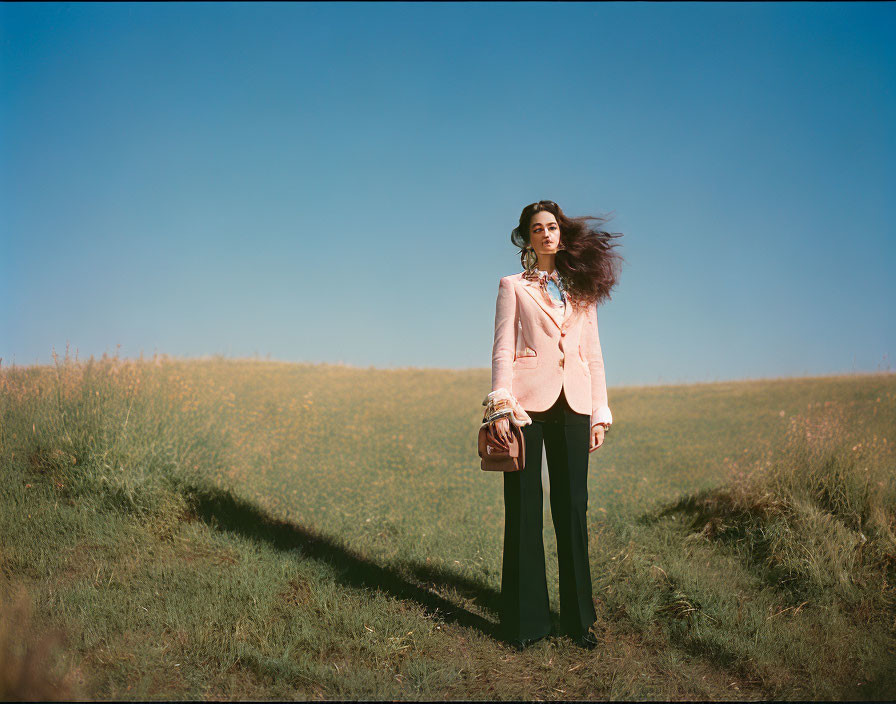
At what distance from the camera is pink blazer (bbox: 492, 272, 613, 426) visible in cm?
468

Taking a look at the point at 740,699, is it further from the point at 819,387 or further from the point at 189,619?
the point at 819,387

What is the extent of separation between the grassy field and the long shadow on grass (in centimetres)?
3

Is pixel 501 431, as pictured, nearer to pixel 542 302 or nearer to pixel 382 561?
pixel 542 302

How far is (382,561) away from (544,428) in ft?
8.48

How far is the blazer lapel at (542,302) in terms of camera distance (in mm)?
4809

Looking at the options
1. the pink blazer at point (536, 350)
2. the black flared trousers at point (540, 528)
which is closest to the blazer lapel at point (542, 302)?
the pink blazer at point (536, 350)

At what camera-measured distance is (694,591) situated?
5.55 metres

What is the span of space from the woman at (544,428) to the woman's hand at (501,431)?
0.63ft

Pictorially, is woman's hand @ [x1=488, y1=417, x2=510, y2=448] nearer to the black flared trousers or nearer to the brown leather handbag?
the brown leather handbag

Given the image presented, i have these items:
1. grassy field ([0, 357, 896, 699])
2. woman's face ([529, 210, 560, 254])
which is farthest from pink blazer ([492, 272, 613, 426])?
grassy field ([0, 357, 896, 699])

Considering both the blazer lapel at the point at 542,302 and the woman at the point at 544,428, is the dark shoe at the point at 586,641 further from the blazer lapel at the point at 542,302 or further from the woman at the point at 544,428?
the blazer lapel at the point at 542,302

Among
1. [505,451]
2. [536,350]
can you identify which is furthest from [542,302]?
[505,451]

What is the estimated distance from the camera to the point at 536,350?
15.5 ft

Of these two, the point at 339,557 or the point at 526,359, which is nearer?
the point at 526,359
